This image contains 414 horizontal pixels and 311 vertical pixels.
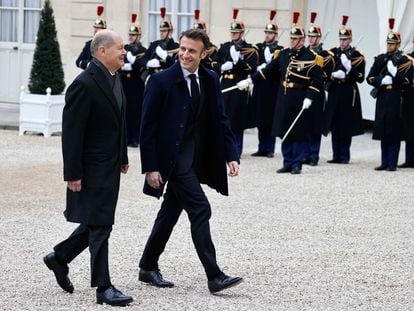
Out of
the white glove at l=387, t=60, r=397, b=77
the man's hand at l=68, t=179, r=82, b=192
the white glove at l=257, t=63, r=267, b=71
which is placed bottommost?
the white glove at l=257, t=63, r=267, b=71

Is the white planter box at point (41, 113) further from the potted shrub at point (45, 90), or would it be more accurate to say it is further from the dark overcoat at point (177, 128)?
the dark overcoat at point (177, 128)

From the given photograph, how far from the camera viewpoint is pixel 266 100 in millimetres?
15852

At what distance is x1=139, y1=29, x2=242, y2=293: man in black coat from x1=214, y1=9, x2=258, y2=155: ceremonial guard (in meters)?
7.82

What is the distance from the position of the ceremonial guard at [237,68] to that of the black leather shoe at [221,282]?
8.13 metres

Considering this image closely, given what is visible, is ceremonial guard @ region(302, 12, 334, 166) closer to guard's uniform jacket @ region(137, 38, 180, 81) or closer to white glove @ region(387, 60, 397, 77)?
white glove @ region(387, 60, 397, 77)

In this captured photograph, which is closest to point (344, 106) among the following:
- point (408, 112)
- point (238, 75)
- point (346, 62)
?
point (346, 62)

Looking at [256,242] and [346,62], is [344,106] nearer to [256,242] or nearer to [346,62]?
[346,62]

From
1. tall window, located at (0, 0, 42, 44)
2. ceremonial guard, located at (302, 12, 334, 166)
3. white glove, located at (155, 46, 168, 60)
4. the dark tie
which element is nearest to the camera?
the dark tie

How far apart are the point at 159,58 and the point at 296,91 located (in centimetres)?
271

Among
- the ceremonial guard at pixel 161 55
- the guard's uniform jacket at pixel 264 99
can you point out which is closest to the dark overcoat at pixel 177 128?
the guard's uniform jacket at pixel 264 99

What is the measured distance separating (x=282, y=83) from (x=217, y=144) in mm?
6957

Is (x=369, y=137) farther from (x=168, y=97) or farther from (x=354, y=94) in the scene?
(x=168, y=97)

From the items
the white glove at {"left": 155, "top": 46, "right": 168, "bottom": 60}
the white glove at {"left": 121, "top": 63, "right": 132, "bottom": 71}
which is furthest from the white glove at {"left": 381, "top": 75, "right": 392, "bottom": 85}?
the white glove at {"left": 121, "top": 63, "right": 132, "bottom": 71}

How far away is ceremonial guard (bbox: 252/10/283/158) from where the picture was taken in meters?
15.6
